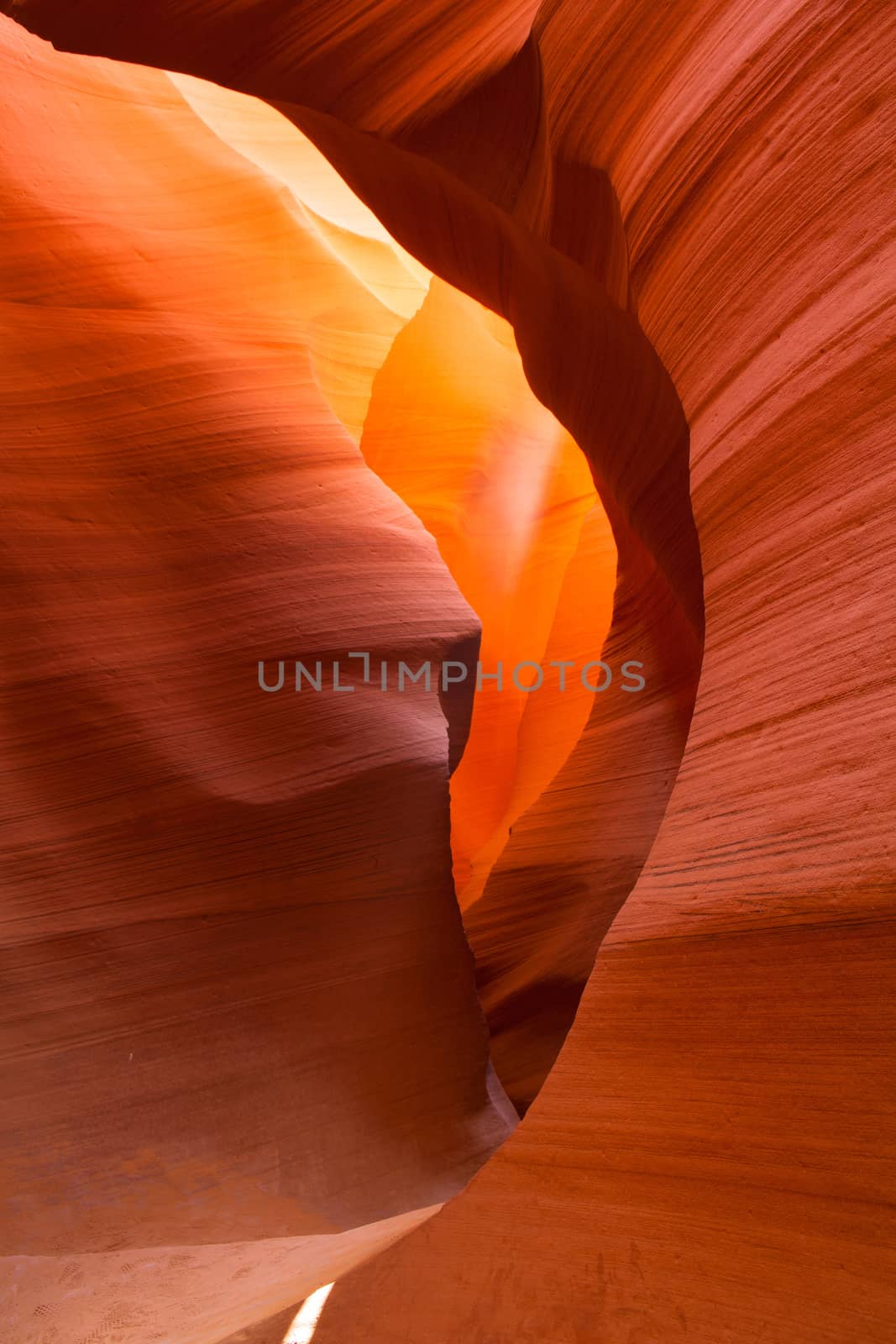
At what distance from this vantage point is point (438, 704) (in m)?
3.42

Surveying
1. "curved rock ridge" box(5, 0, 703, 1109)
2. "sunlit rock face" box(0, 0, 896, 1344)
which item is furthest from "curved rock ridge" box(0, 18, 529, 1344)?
"curved rock ridge" box(5, 0, 703, 1109)

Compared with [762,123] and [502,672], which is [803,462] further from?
[502,672]

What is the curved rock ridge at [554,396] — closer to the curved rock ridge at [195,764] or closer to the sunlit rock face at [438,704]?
the sunlit rock face at [438,704]

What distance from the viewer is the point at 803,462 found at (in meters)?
1.15

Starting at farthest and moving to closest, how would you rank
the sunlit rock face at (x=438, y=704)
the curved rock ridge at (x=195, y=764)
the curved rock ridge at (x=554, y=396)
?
the curved rock ridge at (x=195, y=764)
the curved rock ridge at (x=554, y=396)
the sunlit rock face at (x=438, y=704)

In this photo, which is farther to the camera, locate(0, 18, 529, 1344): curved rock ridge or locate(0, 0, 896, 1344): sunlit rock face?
locate(0, 18, 529, 1344): curved rock ridge

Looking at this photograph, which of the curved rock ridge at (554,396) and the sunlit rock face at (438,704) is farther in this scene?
the curved rock ridge at (554,396)

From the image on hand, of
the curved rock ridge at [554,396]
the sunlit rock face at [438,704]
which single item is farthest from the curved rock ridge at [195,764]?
the curved rock ridge at [554,396]

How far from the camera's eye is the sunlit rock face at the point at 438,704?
3.30 feet

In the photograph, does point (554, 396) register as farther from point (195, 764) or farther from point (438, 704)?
point (195, 764)

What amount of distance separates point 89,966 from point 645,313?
2284mm

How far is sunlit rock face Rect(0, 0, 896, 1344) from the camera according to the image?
1.00 meters

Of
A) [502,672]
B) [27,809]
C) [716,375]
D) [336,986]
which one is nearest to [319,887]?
[336,986]

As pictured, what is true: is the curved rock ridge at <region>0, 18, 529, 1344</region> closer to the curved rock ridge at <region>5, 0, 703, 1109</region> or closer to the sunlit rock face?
the sunlit rock face
